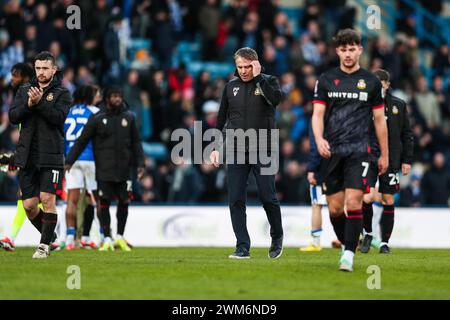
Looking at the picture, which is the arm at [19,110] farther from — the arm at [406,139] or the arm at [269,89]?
the arm at [406,139]

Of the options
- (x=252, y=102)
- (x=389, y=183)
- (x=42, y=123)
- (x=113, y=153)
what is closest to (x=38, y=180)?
(x=42, y=123)

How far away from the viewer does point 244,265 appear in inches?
488

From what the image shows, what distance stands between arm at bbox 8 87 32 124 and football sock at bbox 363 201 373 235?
17.9 ft

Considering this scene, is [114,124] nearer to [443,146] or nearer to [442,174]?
[442,174]

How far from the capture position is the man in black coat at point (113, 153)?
56.3 ft

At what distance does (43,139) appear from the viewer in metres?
13.7

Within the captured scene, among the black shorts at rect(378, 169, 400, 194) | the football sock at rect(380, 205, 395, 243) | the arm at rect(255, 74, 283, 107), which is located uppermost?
the arm at rect(255, 74, 283, 107)

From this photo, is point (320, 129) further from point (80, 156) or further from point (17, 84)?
point (80, 156)

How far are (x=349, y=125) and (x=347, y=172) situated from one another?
494mm

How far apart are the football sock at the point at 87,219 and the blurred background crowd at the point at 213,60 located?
400cm

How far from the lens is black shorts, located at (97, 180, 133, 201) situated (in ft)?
56.3

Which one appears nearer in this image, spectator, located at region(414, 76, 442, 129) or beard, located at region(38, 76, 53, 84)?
beard, located at region(38, 76, 53, 84)

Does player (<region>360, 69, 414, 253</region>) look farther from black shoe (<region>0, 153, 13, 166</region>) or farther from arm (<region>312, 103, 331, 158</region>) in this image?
black shoe (<region>0, 153, 13, 166</region>)

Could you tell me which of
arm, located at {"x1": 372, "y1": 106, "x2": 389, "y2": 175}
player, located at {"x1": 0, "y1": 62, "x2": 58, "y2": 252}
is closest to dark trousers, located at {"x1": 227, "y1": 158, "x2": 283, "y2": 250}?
arm, located at {"x1": 372, "y1": 106, "x2": 389, "y2": 175}
